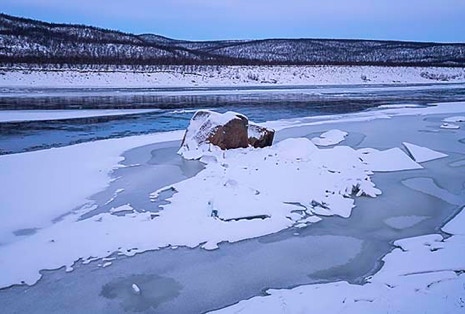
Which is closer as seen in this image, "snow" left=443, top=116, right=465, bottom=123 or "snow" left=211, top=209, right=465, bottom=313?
"snow" left=211, top=209, right=465, bottom=313

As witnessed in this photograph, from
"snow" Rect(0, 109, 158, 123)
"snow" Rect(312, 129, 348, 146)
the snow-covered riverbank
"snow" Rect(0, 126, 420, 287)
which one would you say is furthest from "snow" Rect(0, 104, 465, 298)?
the snow-covered riverbank

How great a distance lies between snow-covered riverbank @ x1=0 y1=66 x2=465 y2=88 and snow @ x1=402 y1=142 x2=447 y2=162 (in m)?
29.6

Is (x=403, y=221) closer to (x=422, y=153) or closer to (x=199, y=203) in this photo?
(x=199, y=203)

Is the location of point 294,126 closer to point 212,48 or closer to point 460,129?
point 460,129

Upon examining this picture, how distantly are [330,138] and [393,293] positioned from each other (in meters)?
7.91

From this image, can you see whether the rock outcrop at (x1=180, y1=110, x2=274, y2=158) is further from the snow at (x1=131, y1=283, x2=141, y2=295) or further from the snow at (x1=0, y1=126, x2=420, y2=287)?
the snow at (x1=131, y1=283, x2=141, y2=295)

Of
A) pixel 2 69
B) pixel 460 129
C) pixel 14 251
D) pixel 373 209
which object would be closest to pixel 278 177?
pixel 373 209

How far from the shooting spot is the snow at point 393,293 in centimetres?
340

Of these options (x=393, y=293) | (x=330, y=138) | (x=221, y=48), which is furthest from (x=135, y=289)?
(x=221, y=48)

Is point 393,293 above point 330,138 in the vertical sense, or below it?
below

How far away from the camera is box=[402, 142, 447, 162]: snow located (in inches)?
357

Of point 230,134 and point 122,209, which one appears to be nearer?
point 122,209

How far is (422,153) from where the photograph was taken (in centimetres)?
939

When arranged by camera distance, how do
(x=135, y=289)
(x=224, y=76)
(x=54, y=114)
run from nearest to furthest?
1. (x=135, y=289)
2. (x=54, y=114)
3. (x=224, y=76)
